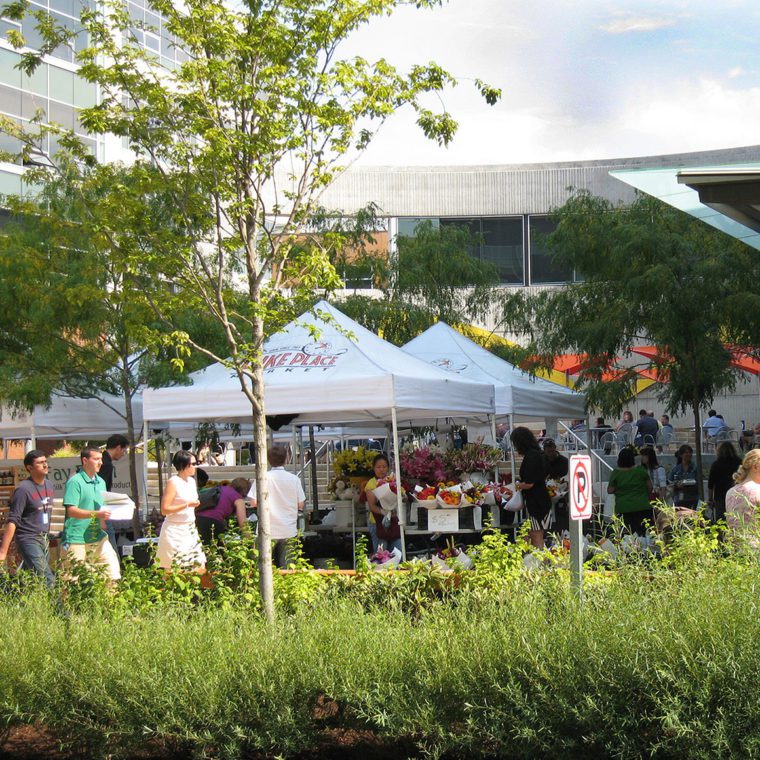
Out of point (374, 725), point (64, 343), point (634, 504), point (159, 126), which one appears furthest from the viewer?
point (64, 343)

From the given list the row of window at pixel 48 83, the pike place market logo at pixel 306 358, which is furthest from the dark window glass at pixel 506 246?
the pike place market logo at pixel 306 358

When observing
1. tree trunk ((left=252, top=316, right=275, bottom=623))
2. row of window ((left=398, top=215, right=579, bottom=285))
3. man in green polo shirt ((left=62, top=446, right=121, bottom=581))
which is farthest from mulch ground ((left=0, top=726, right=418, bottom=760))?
row of window ((left=398, top=215, right=579, bottom=285))

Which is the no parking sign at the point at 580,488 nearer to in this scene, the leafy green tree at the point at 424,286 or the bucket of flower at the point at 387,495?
the bucket of flower at the point at 387,495

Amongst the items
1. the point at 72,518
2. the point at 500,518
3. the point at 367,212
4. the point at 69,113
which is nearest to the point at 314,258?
the point at 72,518

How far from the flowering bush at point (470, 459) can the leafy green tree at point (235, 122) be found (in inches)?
186

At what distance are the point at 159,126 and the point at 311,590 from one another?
11.6ft

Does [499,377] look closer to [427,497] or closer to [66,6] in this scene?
[427,497]

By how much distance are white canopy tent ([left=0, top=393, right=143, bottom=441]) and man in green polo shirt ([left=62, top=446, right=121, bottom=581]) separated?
809 cm

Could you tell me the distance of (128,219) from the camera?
25.8 ft

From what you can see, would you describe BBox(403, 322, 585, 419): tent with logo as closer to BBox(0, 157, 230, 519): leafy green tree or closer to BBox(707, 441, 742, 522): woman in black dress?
BBox(707, 441, 742, 522): woman in black dress

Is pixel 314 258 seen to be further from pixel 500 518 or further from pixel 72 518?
pixel 500 518

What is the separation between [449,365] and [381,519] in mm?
5230

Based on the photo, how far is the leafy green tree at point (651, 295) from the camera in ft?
54.6

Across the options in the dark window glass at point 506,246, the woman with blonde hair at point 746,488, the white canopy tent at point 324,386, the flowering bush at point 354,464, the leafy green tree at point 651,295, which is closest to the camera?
the woman with blonde hair at point 746,488
